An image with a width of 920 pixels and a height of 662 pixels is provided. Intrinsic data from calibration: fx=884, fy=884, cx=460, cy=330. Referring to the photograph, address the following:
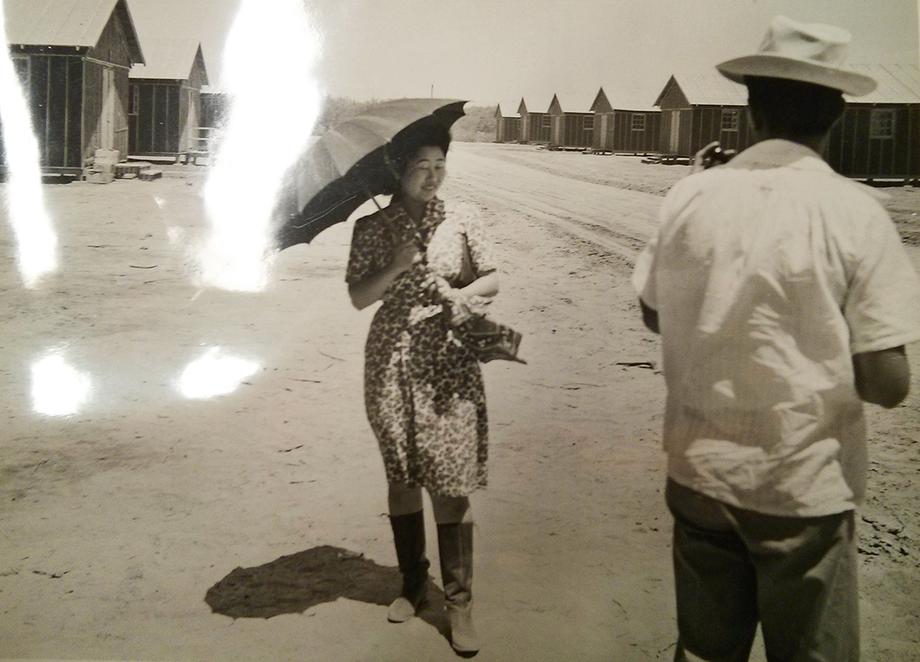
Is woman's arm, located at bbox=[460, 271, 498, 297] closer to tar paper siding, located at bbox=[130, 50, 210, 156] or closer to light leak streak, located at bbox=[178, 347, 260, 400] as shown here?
light leak streak, located at bbox=[178, 347, 260, 400]

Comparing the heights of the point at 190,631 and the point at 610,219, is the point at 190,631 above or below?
below

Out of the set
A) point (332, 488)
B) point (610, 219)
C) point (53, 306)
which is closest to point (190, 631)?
point (332, 488)

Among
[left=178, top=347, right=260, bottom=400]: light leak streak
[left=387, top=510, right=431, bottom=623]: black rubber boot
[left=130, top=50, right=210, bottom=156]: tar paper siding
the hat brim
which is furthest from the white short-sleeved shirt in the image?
[left=130, top=50, right=210, bottom=156]: tar paper siding

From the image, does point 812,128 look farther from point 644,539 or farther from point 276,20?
point 276,20

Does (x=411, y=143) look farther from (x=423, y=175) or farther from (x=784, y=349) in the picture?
(x=784, y=349)

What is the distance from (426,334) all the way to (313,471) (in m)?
0.84

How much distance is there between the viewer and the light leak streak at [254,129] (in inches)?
130

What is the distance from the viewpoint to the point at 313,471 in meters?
3.23

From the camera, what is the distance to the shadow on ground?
2.99 metres

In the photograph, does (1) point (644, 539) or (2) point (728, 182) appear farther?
(1) point (644, 539)

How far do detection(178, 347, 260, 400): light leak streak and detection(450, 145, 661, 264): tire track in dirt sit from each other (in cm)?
107

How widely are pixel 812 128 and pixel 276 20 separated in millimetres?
2297

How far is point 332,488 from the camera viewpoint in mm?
3211

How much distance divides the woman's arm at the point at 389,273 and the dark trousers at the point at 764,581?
42.0 inches
